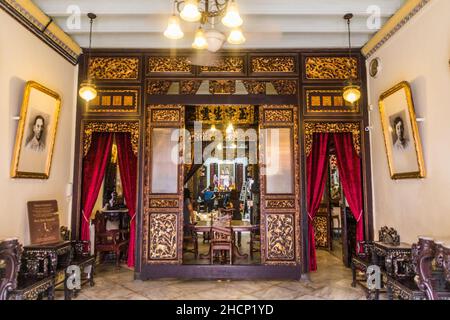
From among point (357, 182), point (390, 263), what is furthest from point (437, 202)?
point (357, 182)

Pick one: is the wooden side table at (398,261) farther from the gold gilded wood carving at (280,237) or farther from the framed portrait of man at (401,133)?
the gold gilded wood carving at (280,237)

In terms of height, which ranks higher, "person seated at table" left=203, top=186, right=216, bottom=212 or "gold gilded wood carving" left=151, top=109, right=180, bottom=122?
"gold gilded wood carving" left=151, top=109, right=180, bottom=122

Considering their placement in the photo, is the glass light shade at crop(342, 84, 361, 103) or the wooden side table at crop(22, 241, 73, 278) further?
the glass light shade at crop(342, 84, 361, 103)

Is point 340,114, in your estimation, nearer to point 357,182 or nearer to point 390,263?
point 357,182

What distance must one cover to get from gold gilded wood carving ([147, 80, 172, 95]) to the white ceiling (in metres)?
0.57

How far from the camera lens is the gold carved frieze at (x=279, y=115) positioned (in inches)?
195

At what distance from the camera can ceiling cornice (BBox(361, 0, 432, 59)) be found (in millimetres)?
3594

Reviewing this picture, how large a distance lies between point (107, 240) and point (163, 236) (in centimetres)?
161

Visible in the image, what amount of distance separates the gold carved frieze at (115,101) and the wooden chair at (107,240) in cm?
203

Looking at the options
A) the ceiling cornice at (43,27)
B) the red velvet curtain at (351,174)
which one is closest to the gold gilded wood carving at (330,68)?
the red velvet curtain at (351,174)

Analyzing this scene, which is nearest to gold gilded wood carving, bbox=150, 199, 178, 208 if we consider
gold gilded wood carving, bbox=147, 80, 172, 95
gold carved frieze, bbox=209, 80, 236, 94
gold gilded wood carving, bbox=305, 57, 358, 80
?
gold gilded wood carving, bbox=147, 80, 172, 95

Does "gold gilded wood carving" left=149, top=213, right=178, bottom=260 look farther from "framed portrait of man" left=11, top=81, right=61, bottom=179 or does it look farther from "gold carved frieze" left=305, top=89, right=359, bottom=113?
"gold carved frieze" left=305, top=89, right=359, bottom=113

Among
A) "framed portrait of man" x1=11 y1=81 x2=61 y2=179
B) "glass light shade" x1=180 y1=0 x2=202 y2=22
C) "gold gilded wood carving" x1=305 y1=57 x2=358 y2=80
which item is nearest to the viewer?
"glass light shade" x1=180 y1=0 x2=202 y2=22

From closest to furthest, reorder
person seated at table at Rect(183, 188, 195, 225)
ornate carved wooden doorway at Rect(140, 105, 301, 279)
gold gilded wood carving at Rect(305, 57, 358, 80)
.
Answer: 1. ornate carved wooden doorway at Rect(140, 105, 301, 279)
2. gold gilded wood carving at Rect(305, 57, 358, 80)
3. person seated at table at Rect(183, 188, 195, 225)
